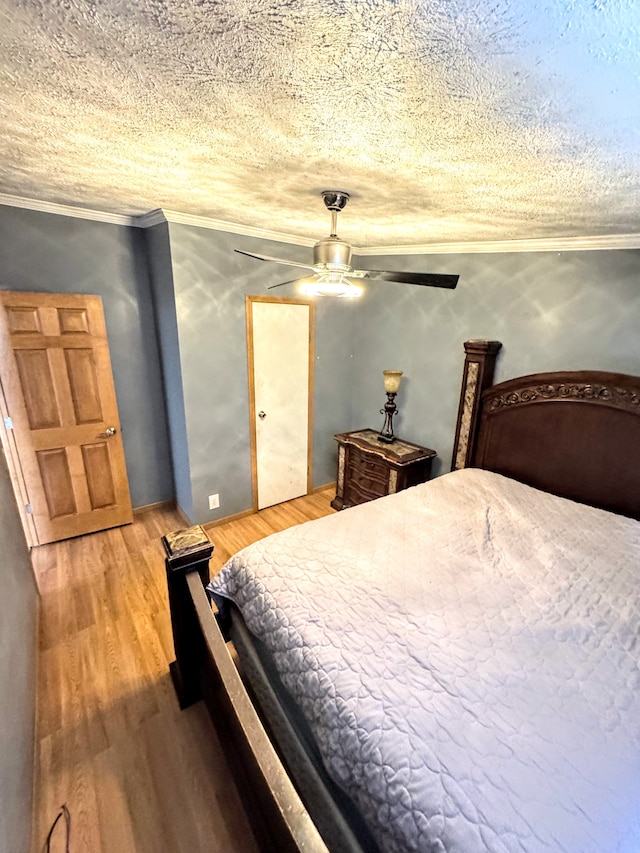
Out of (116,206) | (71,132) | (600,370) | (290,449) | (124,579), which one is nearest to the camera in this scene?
(71,132)

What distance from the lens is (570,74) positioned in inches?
28.5

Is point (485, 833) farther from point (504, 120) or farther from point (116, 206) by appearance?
point (116, 206)

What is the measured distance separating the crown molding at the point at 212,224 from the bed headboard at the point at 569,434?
1.91m

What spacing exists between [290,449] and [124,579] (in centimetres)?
167

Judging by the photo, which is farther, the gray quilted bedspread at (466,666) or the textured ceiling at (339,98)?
the gray quilted bedspread at (466,666)

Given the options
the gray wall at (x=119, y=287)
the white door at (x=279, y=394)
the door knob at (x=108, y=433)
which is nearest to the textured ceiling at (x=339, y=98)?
the gray wall at (x=119, y=287)

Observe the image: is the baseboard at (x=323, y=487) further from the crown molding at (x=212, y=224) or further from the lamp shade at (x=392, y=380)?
the crown molding at (x=212, y=224)

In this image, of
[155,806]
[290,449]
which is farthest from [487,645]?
[290,449]

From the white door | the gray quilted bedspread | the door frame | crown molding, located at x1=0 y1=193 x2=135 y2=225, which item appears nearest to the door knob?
the door frame

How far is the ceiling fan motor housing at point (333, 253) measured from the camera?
1.62 meters

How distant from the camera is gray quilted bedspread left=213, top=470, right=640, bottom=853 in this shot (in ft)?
2.70

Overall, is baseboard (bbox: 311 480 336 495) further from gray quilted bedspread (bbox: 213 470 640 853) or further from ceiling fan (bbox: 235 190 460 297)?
ceiling fan (bbox: 235 190 460 297)

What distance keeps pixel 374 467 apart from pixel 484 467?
86 cm

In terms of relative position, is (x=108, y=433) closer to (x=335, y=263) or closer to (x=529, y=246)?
(x=335, y=263)
